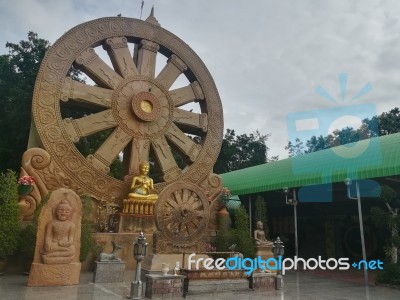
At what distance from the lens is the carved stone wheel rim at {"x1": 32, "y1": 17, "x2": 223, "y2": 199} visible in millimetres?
13039

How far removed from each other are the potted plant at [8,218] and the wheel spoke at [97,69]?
5516mm

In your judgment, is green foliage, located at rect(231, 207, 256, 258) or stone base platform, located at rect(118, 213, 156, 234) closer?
stone base platform, located at rect(118, 213, 156, 234)

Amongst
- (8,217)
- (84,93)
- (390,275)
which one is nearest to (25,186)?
(8,217)

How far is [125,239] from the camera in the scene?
467 inches

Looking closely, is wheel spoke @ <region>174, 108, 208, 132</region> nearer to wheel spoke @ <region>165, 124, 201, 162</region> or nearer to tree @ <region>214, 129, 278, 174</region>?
wheel spoke @ <region>165, 124, 201, 162</region>

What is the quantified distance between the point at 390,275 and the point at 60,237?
8937 mm

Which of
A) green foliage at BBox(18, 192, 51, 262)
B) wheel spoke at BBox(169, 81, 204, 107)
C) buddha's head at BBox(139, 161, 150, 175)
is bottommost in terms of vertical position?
green foliage at BBox(18, 192, 51, 262)

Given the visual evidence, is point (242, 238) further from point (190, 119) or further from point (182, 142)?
point (190, 119)

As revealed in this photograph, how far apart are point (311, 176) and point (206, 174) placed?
457 centimetres

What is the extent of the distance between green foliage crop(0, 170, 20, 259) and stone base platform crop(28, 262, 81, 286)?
7.29 ft

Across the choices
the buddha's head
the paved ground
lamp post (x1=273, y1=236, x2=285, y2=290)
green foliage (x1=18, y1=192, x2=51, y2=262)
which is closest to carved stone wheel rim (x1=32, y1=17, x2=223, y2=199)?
the buddha's head

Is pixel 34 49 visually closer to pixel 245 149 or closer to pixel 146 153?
pixel 146 153

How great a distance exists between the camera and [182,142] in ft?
51.3

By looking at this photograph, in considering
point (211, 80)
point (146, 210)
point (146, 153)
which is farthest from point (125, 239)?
point (211, 80)
